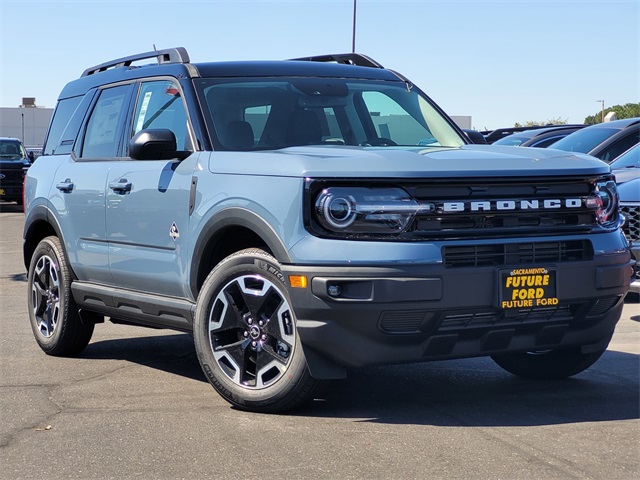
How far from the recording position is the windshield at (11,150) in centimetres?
3023

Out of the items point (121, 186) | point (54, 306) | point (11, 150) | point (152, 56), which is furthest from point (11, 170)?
point (121, 186)

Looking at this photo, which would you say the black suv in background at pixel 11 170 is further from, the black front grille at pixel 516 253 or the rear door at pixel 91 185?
the black front grille at pixel 516 253

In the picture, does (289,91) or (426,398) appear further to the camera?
(289,91)

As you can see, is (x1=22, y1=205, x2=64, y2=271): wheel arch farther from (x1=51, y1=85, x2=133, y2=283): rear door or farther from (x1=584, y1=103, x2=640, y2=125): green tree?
(x1=584, y1=103, x2=640, y2=125): green tree

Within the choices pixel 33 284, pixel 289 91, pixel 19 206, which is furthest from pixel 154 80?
pixel 19 206

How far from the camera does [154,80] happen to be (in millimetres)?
7066

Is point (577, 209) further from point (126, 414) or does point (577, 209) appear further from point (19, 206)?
point (19, 206)

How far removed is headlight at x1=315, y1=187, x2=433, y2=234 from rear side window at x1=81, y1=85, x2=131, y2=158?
97.8 inches

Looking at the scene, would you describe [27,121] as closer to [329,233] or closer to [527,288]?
[329,233]

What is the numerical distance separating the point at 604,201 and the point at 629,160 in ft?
18.0

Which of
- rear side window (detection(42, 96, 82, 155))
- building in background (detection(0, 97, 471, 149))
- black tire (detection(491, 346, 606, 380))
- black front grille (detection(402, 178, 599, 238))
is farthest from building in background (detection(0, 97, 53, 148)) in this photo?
black front grille (detection(402, 178, 599, 238))

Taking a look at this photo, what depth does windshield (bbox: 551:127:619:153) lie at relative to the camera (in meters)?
12.7

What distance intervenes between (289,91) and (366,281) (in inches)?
78.7

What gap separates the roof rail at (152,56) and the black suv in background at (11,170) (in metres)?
21.5
